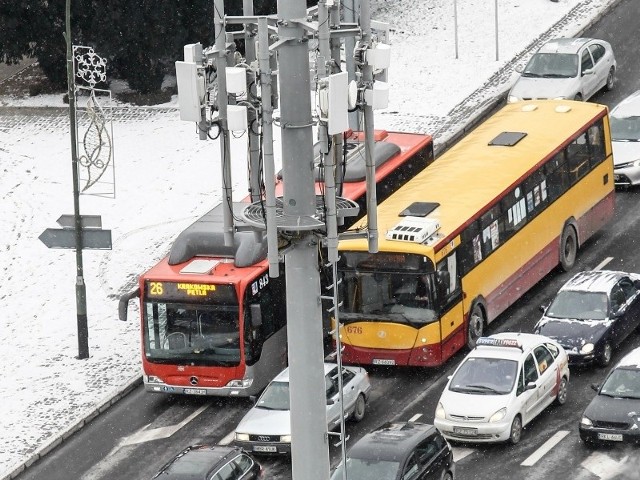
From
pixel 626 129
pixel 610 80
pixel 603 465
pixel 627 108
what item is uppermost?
pixel 610 80

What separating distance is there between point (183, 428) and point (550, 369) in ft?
22.3

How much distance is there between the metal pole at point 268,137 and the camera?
500 inches

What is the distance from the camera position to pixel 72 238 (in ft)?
103

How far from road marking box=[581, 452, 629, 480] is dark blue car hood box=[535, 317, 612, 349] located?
11.5ft

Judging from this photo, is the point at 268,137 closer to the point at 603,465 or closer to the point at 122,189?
the point at 603,465

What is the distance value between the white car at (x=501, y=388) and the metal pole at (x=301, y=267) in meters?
12.8

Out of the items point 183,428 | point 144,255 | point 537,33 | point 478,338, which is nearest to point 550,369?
point 478,338

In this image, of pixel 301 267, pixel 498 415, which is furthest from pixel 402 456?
pixel 301 267

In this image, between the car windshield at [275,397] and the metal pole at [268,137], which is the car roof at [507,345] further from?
the metal pole at [268,137]

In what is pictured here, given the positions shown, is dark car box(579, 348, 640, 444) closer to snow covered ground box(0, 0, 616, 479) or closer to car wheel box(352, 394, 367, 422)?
car wheel box(352, 394, 367, 422)

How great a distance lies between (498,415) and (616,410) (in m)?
1.94

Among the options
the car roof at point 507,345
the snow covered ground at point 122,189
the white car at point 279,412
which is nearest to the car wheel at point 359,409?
the white car at point 279,412

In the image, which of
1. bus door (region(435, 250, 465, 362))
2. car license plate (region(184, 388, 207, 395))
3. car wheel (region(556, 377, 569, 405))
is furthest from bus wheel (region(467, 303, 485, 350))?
car license plate (region(184, 388, 207, 395))

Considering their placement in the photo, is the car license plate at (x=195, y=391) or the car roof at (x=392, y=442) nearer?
the car roof at (x=392, y=442)
